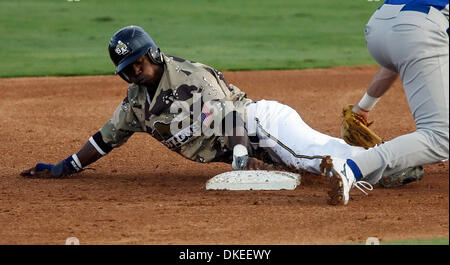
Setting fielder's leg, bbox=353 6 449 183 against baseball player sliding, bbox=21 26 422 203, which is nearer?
→ fielder's leg, bbox=353 6 449 183

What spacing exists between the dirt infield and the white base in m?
0.06

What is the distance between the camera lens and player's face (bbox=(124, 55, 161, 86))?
5664mm

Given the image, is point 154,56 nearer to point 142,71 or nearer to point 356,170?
point 142,71

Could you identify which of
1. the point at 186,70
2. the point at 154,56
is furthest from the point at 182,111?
the point at 154,56

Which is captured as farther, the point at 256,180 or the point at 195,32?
the point at 195,32

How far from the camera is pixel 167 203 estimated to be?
212 inches

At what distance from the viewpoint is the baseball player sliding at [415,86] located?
4.77 meters

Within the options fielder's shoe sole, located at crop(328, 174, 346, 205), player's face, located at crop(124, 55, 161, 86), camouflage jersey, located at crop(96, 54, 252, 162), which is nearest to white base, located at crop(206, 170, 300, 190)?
camouflage jersey, located at crop(96, 54, 252, 162)

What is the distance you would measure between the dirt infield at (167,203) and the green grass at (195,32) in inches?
115

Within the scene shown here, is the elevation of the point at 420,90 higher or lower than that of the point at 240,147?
higher

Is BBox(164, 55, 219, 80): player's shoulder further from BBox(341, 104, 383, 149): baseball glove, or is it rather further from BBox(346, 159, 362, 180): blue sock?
BBox(346, 159, 362, 180): blue sock

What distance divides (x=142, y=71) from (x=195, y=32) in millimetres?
7961

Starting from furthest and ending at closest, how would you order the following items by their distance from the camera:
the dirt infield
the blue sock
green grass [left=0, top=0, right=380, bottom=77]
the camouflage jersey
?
Result: 1. green grass [left=0, top=0, right=380, bottom=77]
2. the camouflage jersey
3. the blue sock
4. the dirt infield

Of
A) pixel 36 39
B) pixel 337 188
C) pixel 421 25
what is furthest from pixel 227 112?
pixel 36 39
